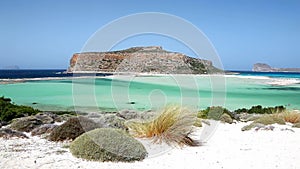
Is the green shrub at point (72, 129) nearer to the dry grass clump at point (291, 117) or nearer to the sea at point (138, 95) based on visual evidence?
the sea at point (138, 95)

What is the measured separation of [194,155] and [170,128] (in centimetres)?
121

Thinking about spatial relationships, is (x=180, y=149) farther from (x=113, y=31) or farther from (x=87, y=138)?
(x=113, y=31)

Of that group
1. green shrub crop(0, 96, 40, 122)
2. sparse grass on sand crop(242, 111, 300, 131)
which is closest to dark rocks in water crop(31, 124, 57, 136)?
green shrub crop(0, 96, 40, 122)

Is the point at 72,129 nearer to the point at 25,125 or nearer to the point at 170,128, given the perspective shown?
the point at 25,125

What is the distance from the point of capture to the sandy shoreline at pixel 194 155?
5.67 m

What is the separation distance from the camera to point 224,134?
30.7 ft

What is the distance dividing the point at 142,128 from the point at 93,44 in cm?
258

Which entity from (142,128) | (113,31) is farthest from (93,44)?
(142,128)

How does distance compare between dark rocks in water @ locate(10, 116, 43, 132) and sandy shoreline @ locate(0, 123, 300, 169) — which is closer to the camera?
sandy shoreline @ locate(0, 123, 300, 169)

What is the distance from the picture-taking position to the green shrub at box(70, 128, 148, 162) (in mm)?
5969

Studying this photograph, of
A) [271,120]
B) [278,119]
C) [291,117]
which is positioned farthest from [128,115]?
[291,117]

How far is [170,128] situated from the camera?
7.65 m

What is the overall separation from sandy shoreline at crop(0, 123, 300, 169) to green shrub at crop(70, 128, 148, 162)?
0.51ft

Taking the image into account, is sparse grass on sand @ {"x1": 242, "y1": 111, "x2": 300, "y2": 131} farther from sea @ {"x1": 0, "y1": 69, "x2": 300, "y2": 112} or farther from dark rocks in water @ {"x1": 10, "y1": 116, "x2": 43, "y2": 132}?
dark rocks in water @ {"x1": 10, "y1": 116, "x2": 43, "y2": 132}
